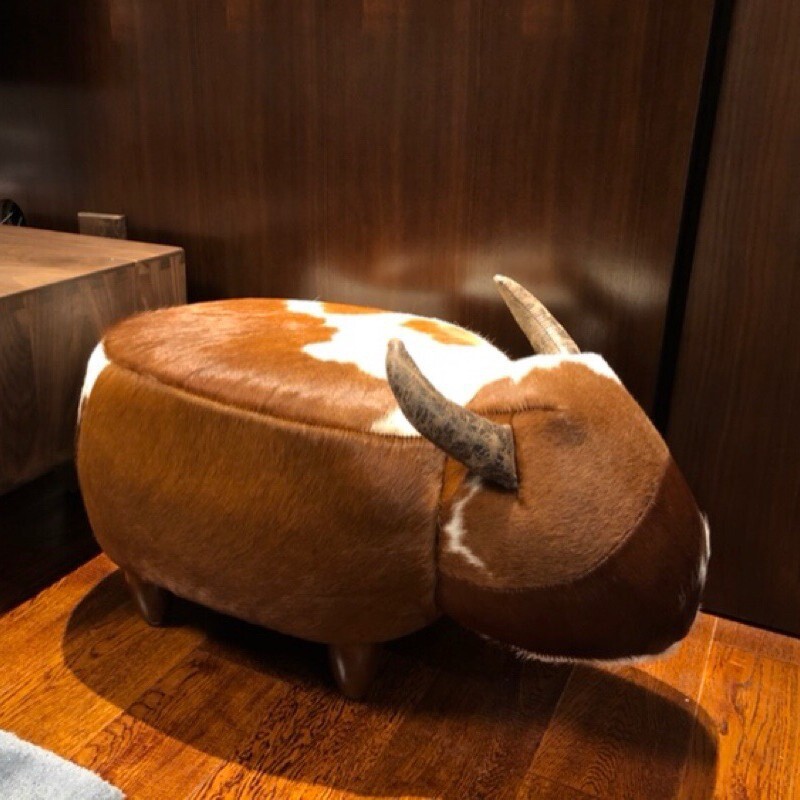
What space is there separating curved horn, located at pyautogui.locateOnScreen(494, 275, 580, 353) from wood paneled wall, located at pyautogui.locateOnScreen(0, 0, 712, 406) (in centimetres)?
15

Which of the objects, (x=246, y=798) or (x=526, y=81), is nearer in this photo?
(x=246, y=798)

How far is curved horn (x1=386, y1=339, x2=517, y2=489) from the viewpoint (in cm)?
84

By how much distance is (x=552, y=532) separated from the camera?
89 centimetres

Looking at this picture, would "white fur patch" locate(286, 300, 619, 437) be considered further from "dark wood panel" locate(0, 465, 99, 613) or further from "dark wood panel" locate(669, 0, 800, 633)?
"dark wood panel" locate(0, 465, 99, 613)

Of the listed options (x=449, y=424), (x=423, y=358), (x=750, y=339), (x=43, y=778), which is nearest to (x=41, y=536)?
(x=43, y=778)

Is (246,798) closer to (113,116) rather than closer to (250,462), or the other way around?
(250,462)

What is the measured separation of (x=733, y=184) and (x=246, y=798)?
3.12ft

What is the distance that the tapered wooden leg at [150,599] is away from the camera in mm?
1215

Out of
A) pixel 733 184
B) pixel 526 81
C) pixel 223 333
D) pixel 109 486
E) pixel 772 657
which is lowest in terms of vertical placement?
pixel 772 657

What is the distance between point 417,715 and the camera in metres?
1.09

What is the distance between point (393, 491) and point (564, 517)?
181 mm

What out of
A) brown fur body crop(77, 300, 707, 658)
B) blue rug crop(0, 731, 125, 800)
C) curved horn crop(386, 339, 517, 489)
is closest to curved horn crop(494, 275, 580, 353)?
brown fur body crop(77, 300, 707, 658)

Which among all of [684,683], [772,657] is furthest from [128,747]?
[772,657]

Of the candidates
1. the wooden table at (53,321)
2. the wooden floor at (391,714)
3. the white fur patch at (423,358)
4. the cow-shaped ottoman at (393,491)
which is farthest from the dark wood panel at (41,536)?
the white fur patch at (423,358)
